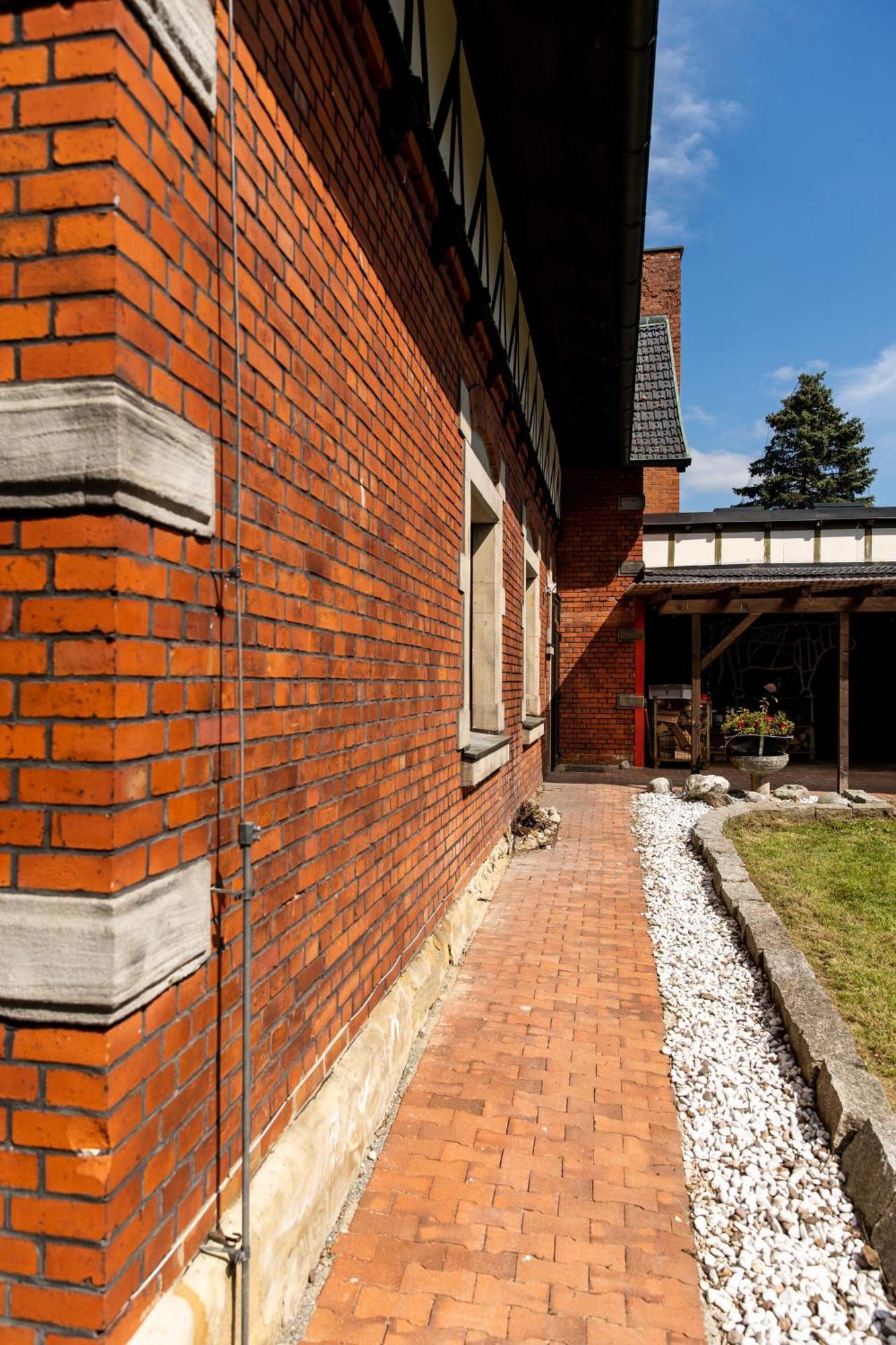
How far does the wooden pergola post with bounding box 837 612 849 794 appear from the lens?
33.2 feet

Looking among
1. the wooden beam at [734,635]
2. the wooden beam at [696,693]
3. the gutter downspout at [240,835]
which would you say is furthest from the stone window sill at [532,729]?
the gutter downspout at [240,835]

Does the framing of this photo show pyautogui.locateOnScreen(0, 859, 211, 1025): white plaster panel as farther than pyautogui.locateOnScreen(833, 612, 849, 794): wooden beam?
No

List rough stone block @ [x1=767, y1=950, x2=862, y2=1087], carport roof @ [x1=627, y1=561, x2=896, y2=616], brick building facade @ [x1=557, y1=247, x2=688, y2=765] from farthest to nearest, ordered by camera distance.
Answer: brick building facade @ [x1=557, y1=247, x2=688, y2=765] → carport roof @ [x1=627, y1=561, x2=896, y2=616] → rough stone block @ [x1=767, y1=950, x2=862, y2=1087]

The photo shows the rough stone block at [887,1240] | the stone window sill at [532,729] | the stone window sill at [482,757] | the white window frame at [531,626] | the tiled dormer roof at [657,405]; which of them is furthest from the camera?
the tiled dormer roof at [657,405]

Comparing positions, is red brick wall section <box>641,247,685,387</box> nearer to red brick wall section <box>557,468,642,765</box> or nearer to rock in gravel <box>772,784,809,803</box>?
red brick wall section <box>557,468,642,765</box>

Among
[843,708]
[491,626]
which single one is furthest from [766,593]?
[491,626]

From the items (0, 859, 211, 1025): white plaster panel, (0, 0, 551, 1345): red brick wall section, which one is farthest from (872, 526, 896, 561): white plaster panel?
(0, 859, 211, 1025): white plaster panel

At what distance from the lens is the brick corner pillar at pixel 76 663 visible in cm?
131

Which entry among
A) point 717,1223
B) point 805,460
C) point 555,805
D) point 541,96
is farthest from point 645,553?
point 805,460

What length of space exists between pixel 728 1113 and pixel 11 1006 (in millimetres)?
2657

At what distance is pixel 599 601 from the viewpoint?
1192cm

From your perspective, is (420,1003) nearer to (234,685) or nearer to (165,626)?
(234,685)

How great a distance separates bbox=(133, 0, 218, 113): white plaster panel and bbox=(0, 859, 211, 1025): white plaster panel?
1485 millimetres

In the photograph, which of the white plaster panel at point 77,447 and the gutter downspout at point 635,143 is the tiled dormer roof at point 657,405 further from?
the white plaster panel at point 77,447
